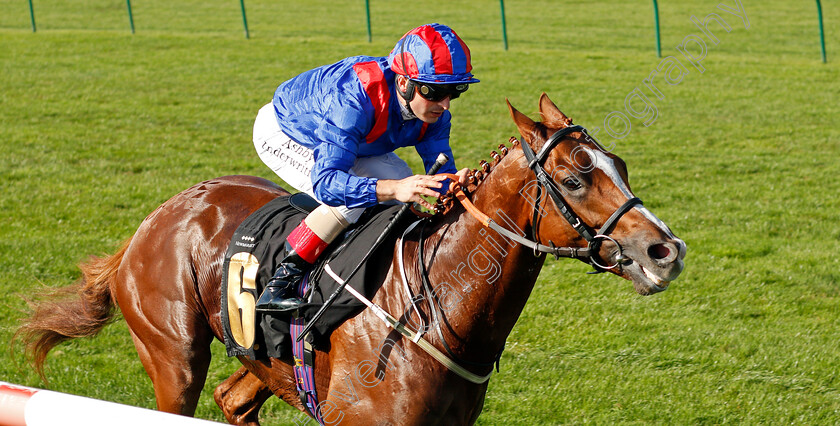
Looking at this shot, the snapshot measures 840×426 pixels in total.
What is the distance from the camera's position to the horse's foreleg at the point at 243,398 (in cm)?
437

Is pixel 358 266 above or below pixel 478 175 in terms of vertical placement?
below

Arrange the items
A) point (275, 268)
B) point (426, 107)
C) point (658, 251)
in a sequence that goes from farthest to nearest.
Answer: point (275, 268)
point (426, 107)
point (658, 251)

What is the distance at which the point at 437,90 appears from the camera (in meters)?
3.27

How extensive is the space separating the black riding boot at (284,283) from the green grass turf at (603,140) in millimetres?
1512

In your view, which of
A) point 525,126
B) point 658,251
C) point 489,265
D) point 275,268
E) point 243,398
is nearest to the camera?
point 658,251

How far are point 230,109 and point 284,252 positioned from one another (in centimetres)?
984

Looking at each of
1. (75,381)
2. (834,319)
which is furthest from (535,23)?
(75,381)

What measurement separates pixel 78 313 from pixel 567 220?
2.85 m

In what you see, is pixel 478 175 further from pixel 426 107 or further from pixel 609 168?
pixel 609 168

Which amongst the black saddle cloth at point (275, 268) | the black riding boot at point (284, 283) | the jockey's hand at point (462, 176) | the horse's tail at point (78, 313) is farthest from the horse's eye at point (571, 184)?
the horse's tail at point (78, 313)

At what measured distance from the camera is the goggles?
3.25 meters

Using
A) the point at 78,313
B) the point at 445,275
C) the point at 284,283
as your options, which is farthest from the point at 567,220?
the point at 78,313

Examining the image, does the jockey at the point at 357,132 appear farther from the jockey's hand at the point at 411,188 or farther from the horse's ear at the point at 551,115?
the horse's ear at the point at 551,115

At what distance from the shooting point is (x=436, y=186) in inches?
120
